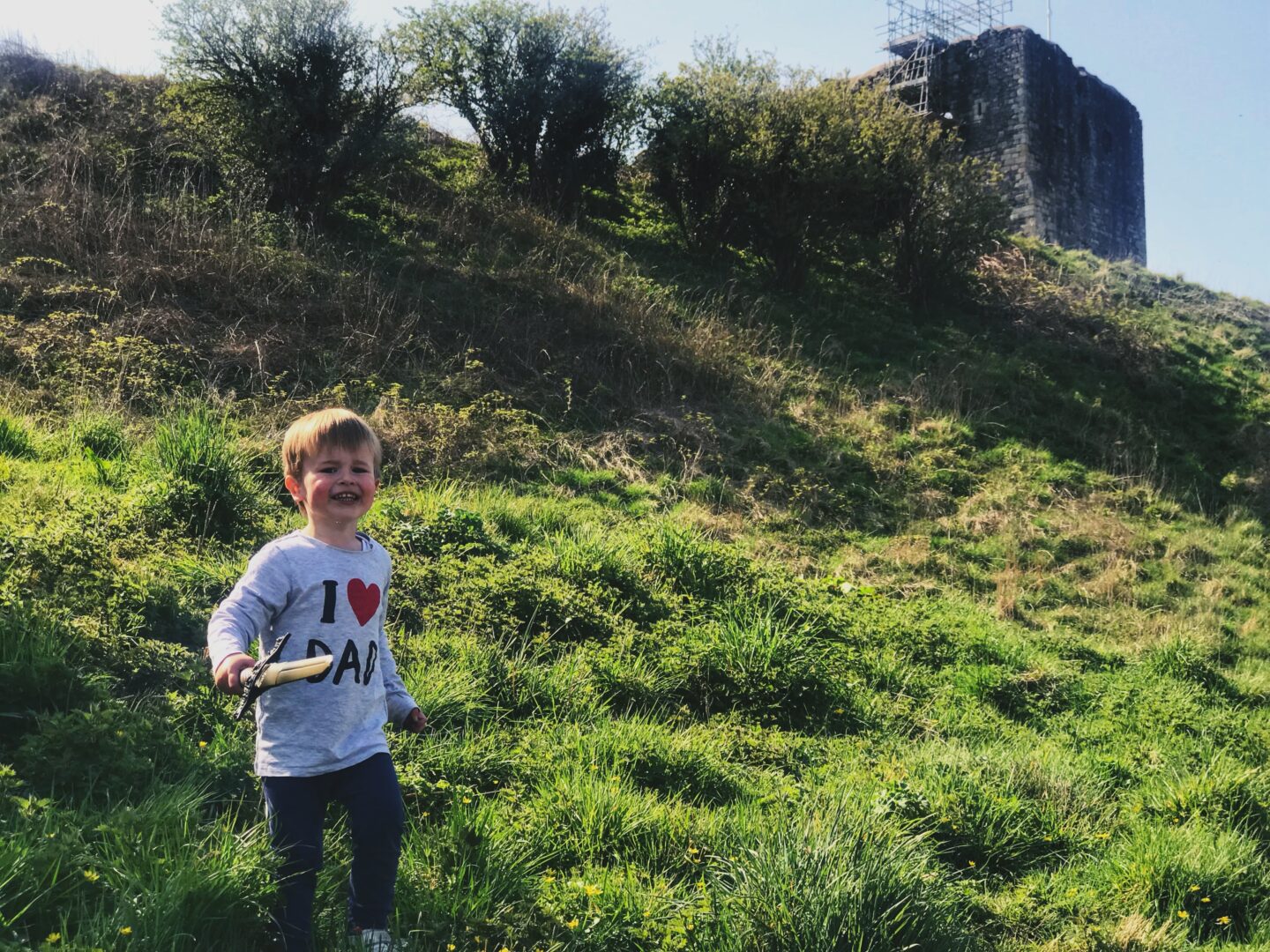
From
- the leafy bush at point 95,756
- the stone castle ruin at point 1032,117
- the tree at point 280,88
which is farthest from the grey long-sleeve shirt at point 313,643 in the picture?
the stone castle ruin at point 1032,117

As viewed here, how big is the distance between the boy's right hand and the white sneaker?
79 centimetres

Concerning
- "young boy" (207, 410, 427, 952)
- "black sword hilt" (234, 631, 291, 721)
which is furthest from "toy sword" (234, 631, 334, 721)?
"young boy" (207, 410, 427, 952)

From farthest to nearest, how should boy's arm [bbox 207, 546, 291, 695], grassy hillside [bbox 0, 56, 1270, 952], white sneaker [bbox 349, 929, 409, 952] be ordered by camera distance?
grassy hillside [bbox 0, 56, 1270, 952] < white sneaker [bbox 349, 929, 409, 952] < boy's arm [bbox 207, 546, 291, 695]

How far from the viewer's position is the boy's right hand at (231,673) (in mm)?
2238

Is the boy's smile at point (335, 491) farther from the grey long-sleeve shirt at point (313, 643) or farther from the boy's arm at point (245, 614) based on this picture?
the boy's arm at point (245, 614)

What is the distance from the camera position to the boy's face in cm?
273

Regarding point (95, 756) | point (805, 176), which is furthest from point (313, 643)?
point (805, 176)

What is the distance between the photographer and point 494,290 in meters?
12.0

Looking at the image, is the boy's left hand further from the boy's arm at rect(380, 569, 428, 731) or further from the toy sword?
the toy sword

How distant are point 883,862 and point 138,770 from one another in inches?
96.0

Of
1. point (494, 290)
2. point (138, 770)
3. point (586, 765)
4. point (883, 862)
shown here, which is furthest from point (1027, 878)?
point (494, 290)

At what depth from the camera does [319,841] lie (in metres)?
2.61

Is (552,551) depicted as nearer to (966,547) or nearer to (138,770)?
(138,770)

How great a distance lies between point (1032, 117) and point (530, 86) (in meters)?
12.4
